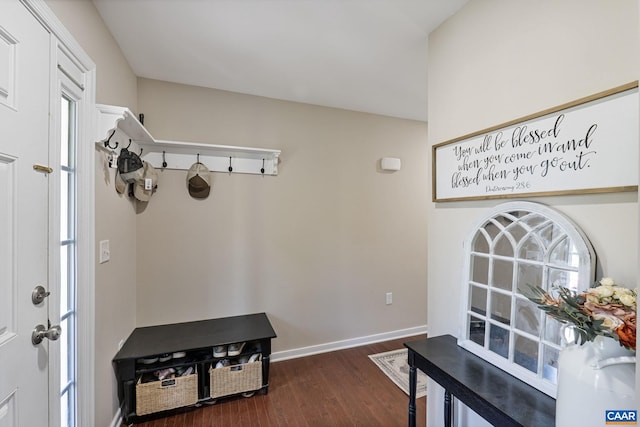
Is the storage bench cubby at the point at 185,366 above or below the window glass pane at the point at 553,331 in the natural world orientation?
below

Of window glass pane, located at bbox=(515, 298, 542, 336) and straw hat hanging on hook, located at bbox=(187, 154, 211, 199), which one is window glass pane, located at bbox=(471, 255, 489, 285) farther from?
straw hat hanging on hook, located at bbox=(187, 154, 211, 199)

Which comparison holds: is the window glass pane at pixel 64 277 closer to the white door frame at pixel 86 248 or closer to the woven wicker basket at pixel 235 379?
the white door frame at pixel 86 248

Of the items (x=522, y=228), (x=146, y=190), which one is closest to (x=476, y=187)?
(x=522, y=228)

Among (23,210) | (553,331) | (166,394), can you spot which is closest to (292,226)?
(166,394)

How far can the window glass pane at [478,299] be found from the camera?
132cm

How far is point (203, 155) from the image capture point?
236cm

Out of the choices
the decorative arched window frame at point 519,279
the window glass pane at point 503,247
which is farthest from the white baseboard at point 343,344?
the window glass pane at point 503,247

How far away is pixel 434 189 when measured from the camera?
162cm

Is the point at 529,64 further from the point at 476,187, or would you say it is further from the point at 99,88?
the point at 99,88

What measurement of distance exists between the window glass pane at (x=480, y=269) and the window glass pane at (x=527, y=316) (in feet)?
0.55

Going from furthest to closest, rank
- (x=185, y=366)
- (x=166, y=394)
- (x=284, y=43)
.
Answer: (x=185, y=366) → (x=166, y=394) → (x=284, y=43)

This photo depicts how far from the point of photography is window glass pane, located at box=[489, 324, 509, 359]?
120 centimetres

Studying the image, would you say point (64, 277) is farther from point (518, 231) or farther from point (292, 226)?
point (518, 231)

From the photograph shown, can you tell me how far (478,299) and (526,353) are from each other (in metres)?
0.28
